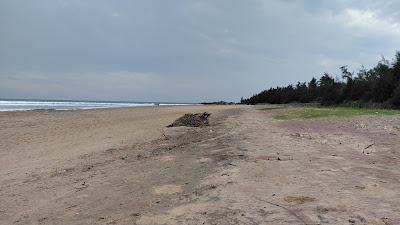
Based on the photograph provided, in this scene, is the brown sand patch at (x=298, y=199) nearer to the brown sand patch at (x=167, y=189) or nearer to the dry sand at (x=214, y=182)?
the dry sand at (x=214, y=182)

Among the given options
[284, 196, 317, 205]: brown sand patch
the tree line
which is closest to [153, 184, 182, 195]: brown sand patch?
[284, 196, 317, 205]: brown sand patch

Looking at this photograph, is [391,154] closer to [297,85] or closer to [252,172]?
[252,172]

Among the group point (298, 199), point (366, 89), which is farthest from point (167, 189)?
point (366, 89)

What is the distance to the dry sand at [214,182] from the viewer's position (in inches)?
224

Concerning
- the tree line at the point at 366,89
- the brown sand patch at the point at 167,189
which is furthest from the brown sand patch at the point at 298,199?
the tree line at the point at 366,89

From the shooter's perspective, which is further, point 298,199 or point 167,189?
point 167,189

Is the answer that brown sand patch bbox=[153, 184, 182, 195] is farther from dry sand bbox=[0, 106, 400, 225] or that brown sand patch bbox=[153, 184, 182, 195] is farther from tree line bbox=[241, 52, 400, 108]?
tree line bbox=[241, 52, 400, 108]

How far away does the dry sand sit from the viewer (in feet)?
18.7

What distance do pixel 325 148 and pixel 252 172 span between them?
380cm

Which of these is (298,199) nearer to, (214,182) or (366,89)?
(214,182)

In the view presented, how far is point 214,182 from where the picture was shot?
7.42m

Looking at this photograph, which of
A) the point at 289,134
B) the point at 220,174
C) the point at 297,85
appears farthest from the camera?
the point at 297,85

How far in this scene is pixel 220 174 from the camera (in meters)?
7.98

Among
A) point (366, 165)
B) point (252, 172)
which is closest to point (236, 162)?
point (252, 172)
